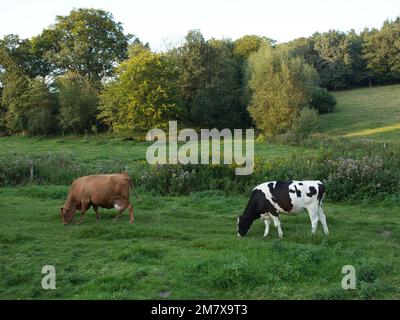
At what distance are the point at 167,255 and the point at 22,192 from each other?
10.9 m

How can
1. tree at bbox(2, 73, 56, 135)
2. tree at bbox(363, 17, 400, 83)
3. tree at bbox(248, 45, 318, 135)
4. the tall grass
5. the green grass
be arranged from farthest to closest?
1. tree at bbox(363, 17, 400, 83)
2. tree at bbox(2, 73, 56, 135)
3. tree at bbox(248, 45, 318, 135)
4. the tall grass
5. the green grass

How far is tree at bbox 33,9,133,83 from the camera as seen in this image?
Answer: 199ft

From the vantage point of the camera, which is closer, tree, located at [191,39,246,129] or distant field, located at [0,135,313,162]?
distant field, located at [0,135,313,162]

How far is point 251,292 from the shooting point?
9.48 meters

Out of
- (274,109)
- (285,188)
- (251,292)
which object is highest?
(274,109)

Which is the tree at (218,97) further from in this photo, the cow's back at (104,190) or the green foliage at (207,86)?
the cow's back at (104,190)

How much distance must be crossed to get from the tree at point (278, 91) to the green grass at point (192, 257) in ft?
99.1

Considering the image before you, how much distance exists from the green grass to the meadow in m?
0.02

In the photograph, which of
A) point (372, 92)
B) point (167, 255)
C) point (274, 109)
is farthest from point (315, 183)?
point (372, 92)

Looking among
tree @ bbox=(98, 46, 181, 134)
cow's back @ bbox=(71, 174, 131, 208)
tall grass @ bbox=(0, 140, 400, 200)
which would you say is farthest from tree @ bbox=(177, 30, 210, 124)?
cow's back @ bbox=(71, 174, 131, 208)

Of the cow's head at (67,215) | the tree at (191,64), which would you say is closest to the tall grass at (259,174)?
the cow's head at (67,215)

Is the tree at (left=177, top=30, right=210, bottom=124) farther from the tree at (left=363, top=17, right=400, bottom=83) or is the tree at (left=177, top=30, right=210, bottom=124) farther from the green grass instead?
the green grass

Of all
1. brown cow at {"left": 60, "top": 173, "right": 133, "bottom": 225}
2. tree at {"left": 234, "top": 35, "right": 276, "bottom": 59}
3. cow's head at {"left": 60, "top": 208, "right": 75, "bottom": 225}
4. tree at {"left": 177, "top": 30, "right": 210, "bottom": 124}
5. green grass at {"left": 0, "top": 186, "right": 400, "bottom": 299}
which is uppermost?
tree at {"left": 234, "top": 35, "right": 276, "bottom": 59}
